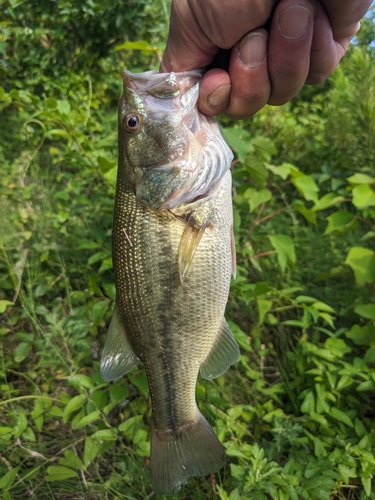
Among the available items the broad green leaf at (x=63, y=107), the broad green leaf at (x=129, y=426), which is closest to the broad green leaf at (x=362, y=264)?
the broad green leaf at (x=129, y=426)

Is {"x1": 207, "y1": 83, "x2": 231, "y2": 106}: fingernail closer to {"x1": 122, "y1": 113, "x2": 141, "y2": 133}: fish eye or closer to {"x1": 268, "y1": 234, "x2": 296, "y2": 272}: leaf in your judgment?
{"x1": 122, "y1": 113, "x2": 141, "y2": 133}: fish eye

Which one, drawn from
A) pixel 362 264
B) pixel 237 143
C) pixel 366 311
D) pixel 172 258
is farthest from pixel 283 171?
pixel 172 258

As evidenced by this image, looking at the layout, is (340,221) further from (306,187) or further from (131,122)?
(131,122)

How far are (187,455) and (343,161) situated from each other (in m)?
2.88

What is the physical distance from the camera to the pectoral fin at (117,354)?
1616mm

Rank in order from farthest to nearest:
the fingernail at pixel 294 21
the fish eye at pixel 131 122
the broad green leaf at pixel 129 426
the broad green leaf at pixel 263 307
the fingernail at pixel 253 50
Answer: the broad green leaf at pixel 263 307 < the broad green leaf at pixel 129 426 < the fish eye at pixel 131 122 < the fingernail at pixel 253 50 < the fingernail at pixel 294 21

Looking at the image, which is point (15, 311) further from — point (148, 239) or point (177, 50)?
point (177, 50)

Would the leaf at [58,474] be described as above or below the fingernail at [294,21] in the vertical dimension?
below

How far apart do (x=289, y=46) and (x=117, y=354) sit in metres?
1.41

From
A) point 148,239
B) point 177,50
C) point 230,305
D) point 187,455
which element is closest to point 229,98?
point 177,50

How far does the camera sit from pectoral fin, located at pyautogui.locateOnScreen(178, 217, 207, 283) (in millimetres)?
1457

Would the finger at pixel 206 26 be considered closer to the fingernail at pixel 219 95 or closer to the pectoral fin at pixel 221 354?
the fingernail at pixel 219 95

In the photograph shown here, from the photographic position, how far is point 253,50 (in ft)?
4.23

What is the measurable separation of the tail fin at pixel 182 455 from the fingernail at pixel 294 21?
163cm
